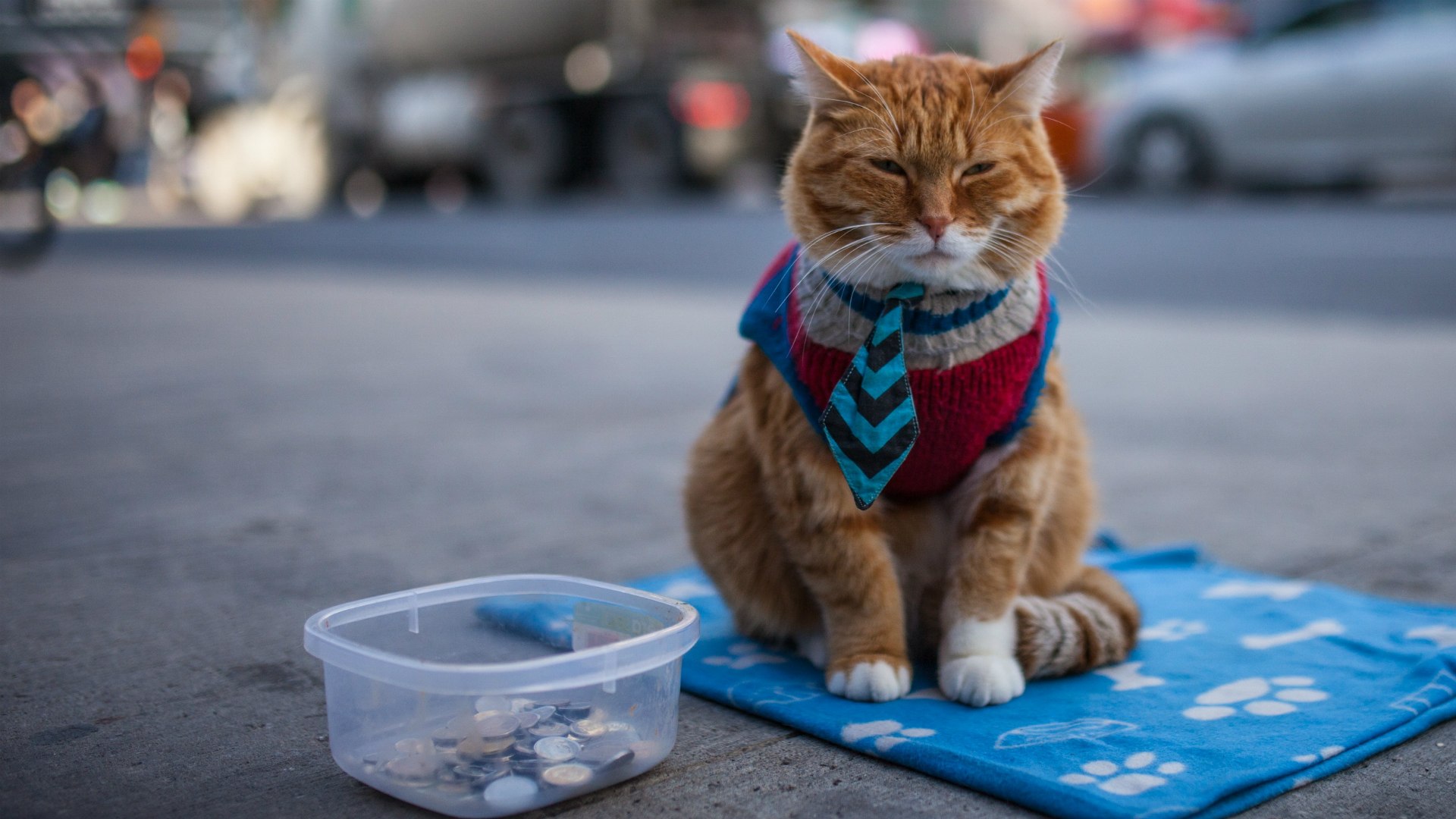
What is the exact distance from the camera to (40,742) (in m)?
1.86

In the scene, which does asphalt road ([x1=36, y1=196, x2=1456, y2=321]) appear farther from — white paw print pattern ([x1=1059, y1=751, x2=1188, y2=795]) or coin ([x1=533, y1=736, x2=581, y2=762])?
coin ([x1=533, y1=736, x2=581, y2=762])

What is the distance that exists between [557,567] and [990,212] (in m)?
1.31

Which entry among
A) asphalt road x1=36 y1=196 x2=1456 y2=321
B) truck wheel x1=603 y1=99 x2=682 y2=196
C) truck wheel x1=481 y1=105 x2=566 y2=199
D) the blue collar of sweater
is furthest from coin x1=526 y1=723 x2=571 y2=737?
truck wheel x1=481 y1=105 x2=566 y2=199

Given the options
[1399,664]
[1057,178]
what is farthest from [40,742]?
[1399,664]

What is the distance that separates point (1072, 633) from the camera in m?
2.17

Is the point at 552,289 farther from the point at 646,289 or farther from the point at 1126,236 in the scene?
the point at 1126,236

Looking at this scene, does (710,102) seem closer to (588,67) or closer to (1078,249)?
(588,67)

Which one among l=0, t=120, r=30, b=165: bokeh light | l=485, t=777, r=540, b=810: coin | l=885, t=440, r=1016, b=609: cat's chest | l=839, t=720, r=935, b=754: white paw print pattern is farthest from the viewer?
l=0, t=120, r=30, b=165: bokeh light

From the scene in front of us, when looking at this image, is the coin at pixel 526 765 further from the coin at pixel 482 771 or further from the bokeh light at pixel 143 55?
the bokeh light at pixel 143 55

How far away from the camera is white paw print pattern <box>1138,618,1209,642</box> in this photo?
2.38m

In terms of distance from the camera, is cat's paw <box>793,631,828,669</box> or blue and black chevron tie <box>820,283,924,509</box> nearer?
blue and black chevron tie <box>820,283,924,509</box>

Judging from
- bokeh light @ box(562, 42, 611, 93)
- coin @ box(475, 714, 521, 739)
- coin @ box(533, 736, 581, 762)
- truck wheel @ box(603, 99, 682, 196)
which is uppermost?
bokeh light @ box(562, 42, 611, 93)

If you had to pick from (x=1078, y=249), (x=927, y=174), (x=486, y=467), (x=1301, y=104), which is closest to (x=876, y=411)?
(x=927, y=174)

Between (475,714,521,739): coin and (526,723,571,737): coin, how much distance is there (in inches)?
1.2
